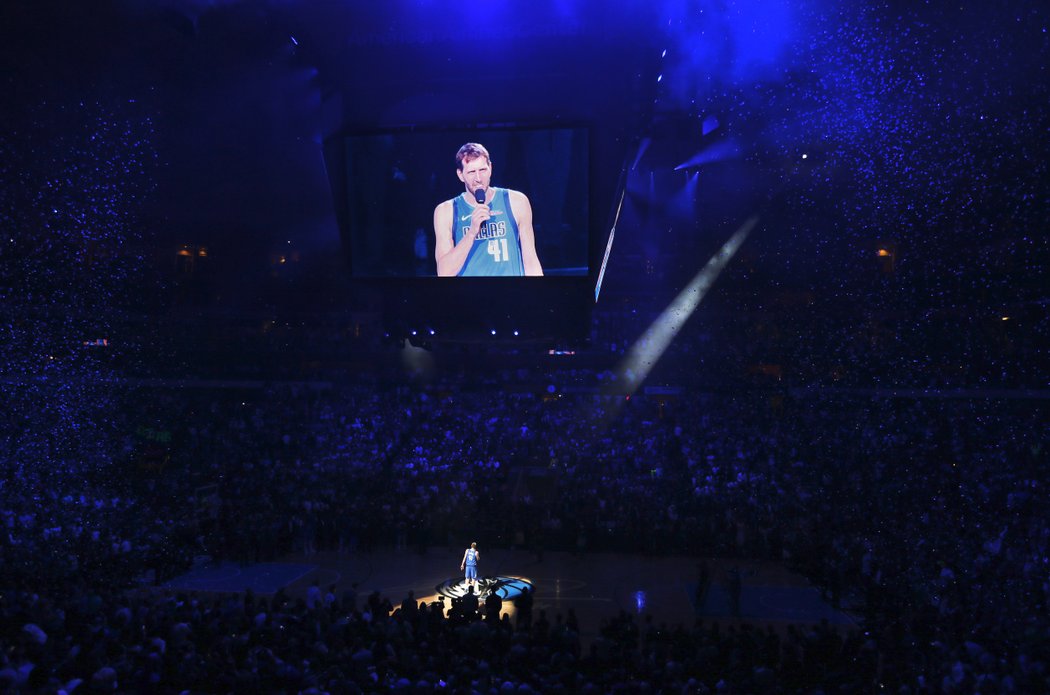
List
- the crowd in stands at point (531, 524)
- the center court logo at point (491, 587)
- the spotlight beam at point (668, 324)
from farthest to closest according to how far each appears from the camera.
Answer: the spotlight beam at point (668, 324) → the center court logo at point (491, 587) → the crowd in stands at point (531, 524)

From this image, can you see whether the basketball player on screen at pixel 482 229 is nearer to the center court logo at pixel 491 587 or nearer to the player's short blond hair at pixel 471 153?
the player's short blond hair at pixel 471 153

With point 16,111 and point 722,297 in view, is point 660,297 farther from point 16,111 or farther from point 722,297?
point 16,111

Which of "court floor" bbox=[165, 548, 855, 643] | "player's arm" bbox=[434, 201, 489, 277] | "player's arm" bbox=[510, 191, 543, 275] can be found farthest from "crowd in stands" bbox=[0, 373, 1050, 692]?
"player's arm" bbox=[510, 191, 543, 275]

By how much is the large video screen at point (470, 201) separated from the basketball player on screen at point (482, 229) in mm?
15

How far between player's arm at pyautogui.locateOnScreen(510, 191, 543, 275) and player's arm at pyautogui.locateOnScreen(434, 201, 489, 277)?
445mm

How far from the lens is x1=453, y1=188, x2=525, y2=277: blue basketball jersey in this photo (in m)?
10.6

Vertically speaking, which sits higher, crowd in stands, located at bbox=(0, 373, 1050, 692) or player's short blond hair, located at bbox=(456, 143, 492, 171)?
player's short blond hair, located at bbox=(456, 143, 492, 171)

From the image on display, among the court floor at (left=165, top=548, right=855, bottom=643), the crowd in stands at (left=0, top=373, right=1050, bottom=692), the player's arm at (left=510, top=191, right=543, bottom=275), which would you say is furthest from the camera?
the court floor at (left=165, top=548, right=855, bottom=643)

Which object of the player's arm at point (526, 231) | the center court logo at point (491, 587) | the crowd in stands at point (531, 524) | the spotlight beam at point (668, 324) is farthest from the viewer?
the spotlight beam at point (668, 324)

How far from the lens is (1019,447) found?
1964 centimetres

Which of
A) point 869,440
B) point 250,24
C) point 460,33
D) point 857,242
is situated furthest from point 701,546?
point 857,242

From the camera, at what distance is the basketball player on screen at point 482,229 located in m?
10.5

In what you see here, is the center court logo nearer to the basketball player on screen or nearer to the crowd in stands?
the crowd in stands

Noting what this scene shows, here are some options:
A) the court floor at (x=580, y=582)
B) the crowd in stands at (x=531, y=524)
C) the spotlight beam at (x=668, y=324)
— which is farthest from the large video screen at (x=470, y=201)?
the spotlight beam at (x=668, y=324)
